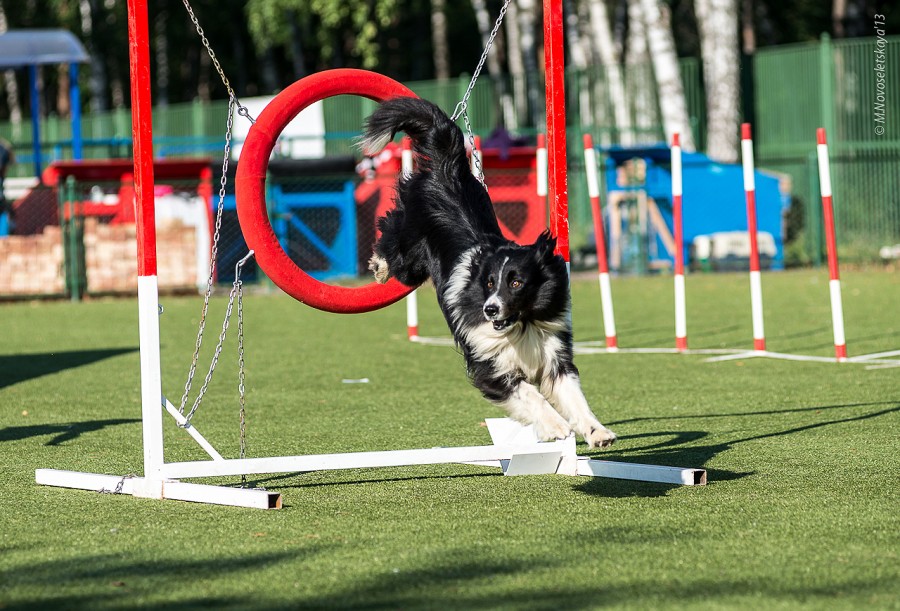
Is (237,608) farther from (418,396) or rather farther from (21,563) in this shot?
(418,396)

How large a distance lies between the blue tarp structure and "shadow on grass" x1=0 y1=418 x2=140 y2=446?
637 inches

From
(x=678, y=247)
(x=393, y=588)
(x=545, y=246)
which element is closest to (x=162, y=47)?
(x=678, y=247)

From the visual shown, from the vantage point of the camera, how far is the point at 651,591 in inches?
158

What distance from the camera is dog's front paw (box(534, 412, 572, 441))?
231 inches

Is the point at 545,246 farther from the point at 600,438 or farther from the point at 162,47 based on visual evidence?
the point at 162,47

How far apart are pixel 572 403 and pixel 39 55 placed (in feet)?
67.6

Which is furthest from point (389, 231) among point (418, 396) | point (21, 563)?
point (21, 563)

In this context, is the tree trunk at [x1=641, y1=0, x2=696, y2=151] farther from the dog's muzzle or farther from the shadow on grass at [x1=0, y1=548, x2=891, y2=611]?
the shadow on grass at [x1=0, y1=548, x2=891, y2=611]

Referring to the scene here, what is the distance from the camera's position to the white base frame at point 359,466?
223 inches

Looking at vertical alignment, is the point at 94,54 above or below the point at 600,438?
above

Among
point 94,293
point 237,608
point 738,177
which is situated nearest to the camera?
point 237,608

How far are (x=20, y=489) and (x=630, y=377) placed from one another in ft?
17.0

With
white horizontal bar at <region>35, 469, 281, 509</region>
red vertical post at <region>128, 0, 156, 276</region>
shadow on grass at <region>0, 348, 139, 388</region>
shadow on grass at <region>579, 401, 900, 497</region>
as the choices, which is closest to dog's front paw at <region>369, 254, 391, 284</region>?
shadow on grass at <region>579, 401, 900, 497</region>

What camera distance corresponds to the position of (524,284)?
588cm
